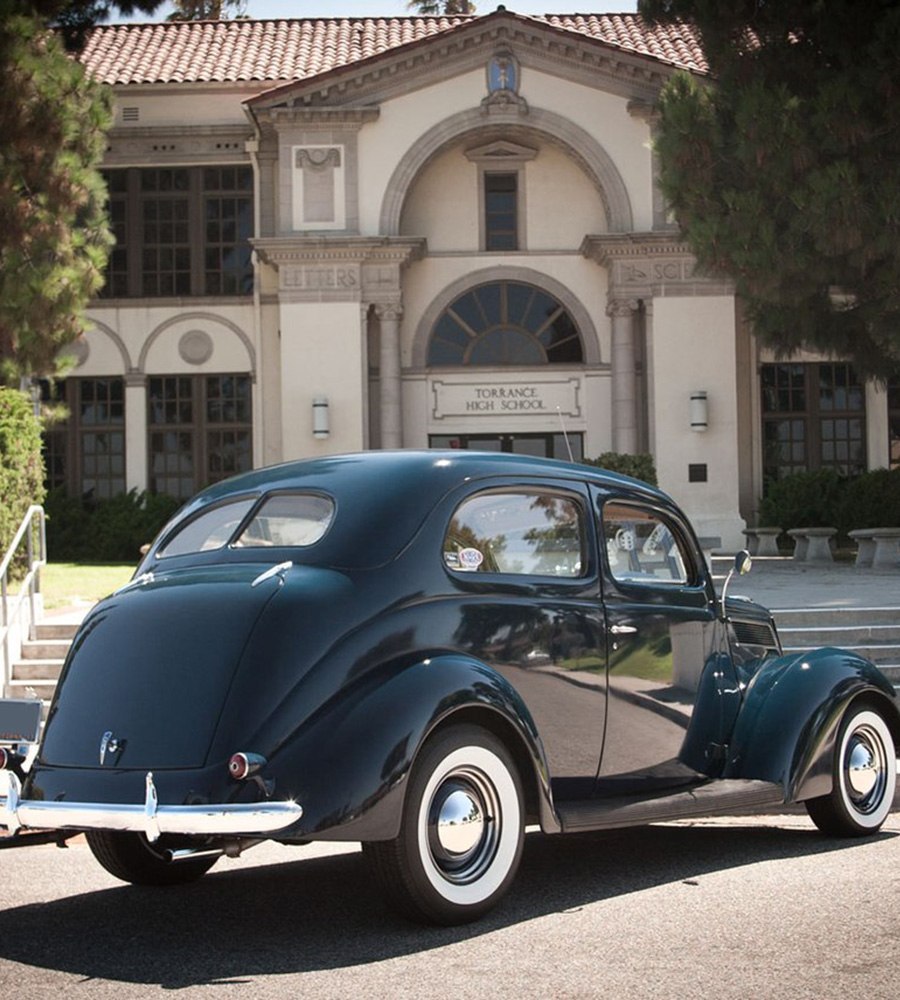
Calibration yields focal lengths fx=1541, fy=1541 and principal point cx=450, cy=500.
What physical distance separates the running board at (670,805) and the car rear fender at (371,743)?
70 cm

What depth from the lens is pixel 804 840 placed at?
7348 mm

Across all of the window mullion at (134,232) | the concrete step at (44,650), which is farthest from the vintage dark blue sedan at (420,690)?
the window mullion at (134,232)

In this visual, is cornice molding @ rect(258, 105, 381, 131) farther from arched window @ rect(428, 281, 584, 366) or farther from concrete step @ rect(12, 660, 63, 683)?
concrete step @ rect(12, 660, 63, 683)

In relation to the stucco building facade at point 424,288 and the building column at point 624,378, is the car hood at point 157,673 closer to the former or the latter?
the stucco building facade at point 424,288

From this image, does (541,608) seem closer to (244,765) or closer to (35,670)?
(244,765)

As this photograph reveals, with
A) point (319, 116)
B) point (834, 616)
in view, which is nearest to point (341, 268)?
point (319, 116)

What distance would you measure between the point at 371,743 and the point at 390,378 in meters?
23.9

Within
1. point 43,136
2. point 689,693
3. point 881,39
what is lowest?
point 689,693

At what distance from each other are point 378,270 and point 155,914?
77.4 ft

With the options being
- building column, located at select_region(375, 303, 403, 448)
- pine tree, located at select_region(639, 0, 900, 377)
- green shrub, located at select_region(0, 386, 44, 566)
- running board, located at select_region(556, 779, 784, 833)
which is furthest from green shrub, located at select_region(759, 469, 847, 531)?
running board, located at select_region(556, 779, 784, 833)

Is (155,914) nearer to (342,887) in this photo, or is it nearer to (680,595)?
(342,887)

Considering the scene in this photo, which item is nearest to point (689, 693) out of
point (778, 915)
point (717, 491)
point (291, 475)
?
point (778, 915)

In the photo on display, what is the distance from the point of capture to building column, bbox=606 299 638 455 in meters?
28.9

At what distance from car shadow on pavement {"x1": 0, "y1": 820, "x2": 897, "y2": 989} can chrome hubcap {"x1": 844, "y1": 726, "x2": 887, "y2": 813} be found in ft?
0.75
